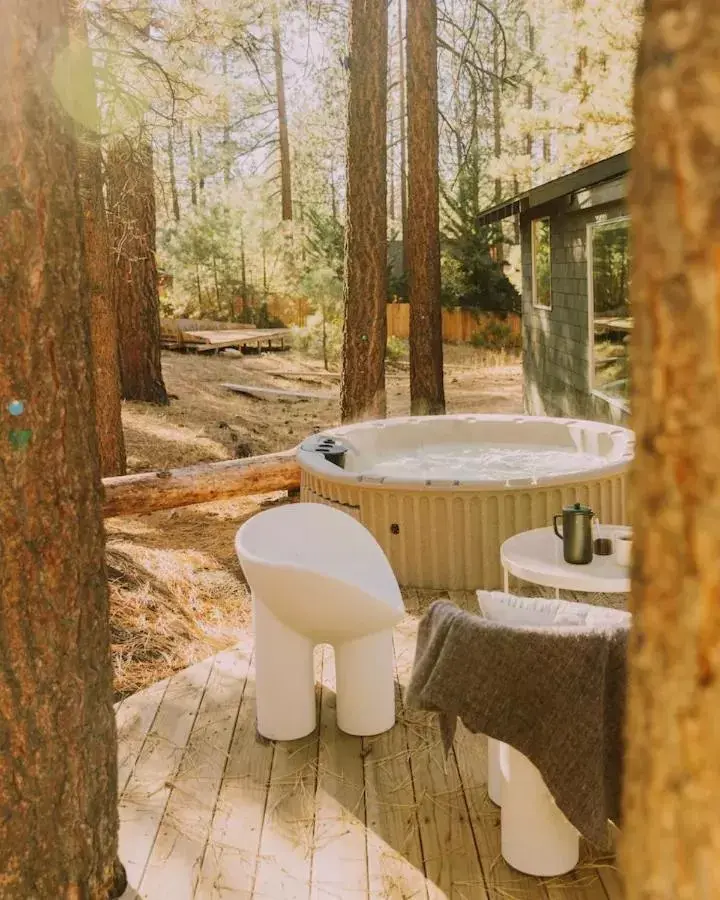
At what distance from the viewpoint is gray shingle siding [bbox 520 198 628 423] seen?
31.2 feet

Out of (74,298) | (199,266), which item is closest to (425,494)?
(74,298)

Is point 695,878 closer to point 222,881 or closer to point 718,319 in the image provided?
point 718,319

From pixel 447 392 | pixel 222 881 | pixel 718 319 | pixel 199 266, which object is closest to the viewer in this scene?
pixel 718 319

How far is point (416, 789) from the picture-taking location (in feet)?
10.8

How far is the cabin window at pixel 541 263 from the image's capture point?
11125 millimetres

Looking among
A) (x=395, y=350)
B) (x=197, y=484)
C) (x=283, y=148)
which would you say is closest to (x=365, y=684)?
(x=197, y=484)

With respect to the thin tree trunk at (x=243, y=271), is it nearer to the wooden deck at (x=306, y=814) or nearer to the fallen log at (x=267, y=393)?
the fallen log at (x=267, y=393)

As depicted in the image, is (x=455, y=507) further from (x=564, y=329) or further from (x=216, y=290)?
(x=216, y=290)

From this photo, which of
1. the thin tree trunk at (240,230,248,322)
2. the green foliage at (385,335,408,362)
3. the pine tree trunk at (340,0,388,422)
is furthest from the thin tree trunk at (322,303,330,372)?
the pine tree trunk at (340,0,388,422)

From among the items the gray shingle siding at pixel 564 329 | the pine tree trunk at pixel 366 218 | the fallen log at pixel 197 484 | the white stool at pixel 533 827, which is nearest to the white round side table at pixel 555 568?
the white stool at pixel 533 827

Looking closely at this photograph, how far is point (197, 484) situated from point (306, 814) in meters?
4.10

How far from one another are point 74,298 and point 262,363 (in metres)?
15.1

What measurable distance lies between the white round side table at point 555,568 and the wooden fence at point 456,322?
16.0 meters

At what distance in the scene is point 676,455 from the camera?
3.08 ft
